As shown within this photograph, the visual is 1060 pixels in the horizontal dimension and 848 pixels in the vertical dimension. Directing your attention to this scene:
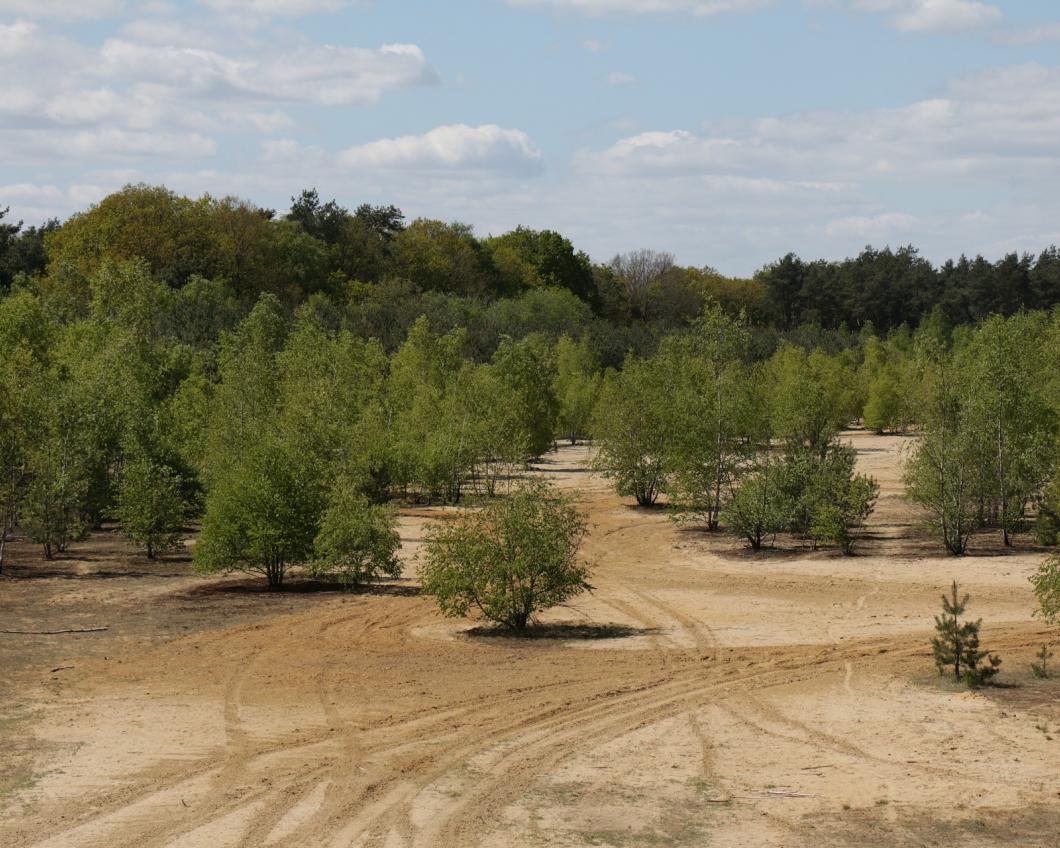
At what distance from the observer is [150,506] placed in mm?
38594

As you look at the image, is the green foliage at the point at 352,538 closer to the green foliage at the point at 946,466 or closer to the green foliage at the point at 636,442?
the green foliage at the point at 946,466

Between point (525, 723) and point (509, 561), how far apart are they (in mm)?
6964

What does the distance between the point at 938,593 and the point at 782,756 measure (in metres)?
14.7

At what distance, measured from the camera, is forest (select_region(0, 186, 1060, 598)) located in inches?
1458

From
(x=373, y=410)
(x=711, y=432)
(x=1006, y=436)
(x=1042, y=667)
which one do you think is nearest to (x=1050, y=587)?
(x=1042, y=667)

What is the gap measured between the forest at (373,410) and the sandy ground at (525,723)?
13.9 ft

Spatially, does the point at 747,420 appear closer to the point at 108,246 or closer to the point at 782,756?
the point at 782,756

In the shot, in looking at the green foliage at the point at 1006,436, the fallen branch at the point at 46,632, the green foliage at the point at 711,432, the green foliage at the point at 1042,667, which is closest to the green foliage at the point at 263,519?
the fallen branch at the point at 46,632

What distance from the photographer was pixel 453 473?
55469mm

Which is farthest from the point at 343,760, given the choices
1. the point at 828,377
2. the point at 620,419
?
the point at 828,377

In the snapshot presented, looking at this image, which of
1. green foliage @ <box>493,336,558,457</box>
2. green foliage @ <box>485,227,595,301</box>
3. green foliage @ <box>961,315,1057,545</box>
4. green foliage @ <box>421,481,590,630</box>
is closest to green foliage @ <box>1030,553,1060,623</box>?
green foliage @ <box>421,481,590,630</box>

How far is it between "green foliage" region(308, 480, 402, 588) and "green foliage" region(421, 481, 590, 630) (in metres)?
5.44

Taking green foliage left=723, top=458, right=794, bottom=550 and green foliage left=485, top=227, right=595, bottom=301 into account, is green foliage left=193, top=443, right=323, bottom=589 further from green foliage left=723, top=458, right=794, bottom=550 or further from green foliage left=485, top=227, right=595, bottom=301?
green foliage left=485, top=227, right=595, bottom=301

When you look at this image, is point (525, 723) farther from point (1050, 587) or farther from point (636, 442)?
point (636, 442)
